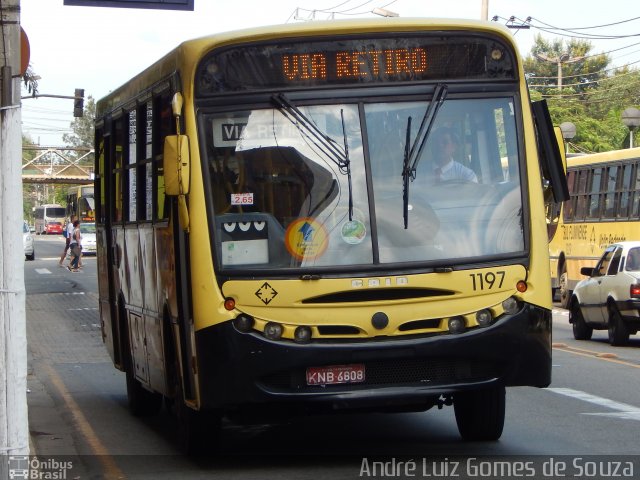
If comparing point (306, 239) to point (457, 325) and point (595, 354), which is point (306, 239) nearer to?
point (457, 325)

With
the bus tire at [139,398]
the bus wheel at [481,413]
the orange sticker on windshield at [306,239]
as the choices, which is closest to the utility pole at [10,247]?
the orange sticker on windshield at [306,239]

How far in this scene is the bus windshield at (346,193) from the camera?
360 inches

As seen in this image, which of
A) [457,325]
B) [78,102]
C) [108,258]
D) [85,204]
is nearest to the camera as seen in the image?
[457,325]

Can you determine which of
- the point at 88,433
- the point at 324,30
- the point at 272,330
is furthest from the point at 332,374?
the point at 88,433

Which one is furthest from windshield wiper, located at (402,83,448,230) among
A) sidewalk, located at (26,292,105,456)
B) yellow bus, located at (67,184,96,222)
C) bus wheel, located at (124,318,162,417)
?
yellow bus, located at (67,184,96,222)

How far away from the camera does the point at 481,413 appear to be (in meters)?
10.4

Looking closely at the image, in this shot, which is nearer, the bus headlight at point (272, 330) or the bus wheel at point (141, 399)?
the bus headlight at point (272, 330)

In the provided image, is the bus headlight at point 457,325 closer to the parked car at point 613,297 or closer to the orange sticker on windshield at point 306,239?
the orange sticker on windshield at point 306,239

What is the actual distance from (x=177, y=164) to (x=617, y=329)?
534 inches

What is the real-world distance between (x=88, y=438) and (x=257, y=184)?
3.59m

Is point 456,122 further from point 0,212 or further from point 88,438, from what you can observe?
point 88,438

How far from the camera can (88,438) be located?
11.8 m

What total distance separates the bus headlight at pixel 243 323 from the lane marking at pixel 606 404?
4.42 m

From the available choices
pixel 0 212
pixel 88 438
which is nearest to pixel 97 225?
pixel 88 438
